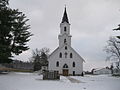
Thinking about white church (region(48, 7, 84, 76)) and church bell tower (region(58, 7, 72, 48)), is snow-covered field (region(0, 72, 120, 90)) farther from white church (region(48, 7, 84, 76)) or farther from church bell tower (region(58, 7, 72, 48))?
church bell tower (region(58, 7, 72, 48))

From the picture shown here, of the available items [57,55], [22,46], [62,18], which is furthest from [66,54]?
[22,46]

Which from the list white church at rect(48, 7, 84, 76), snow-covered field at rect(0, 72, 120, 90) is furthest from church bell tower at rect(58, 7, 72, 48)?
snow-covered field at rect(0, 72, 120, 90)

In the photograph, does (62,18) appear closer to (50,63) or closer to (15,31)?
(50,63)

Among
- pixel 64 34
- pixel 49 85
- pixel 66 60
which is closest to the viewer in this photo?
pixel 49 85

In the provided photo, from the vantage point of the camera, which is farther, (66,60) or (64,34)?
(64,34)

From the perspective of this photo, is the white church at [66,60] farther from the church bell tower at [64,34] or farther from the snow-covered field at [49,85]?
the snow-covered field at [49,85]

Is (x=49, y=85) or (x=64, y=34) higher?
(x=64, y=34)

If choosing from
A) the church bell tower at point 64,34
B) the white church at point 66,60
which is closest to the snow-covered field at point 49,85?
the white church at point 66,60

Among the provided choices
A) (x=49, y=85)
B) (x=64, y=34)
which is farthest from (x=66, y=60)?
(x=49, y=85)

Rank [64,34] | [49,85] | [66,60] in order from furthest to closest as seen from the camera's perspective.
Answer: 1. [64,34]
2. [66,60]
3. [49,85]

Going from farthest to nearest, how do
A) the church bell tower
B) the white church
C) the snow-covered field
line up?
the church bell tower < the white church < the snow-covered field

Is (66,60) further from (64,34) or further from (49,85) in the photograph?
(49,85)

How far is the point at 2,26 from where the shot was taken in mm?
24234

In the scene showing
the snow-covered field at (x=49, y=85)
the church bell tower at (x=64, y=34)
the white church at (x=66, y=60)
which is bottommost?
the snow-covered field at (x=49, y=85)
